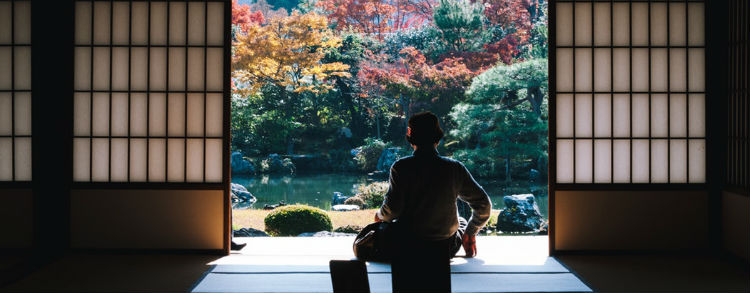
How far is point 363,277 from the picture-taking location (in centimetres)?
178

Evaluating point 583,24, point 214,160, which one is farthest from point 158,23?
point 583,24

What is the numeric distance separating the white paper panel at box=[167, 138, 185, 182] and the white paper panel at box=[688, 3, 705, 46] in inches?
145

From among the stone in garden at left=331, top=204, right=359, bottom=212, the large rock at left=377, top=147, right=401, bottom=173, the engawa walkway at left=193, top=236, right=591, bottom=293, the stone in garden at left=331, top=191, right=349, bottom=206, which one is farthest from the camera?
the large rock at left=377, top=147, right=401, bottom=173

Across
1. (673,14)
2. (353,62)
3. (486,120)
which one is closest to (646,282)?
(673,14)

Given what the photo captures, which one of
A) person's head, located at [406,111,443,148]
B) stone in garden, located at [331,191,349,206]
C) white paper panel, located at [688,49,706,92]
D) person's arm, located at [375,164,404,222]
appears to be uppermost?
white paper panel, located at [688,49,706,92]

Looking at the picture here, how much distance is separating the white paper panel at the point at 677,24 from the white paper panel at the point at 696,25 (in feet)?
0.12

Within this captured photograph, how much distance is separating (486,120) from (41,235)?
342 inches

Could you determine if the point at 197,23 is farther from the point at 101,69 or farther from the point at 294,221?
the point at 294,221

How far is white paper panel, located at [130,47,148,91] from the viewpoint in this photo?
436 centimetres

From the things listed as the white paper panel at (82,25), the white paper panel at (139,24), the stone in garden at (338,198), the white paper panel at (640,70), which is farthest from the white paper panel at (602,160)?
the stone in garden at (338,198)

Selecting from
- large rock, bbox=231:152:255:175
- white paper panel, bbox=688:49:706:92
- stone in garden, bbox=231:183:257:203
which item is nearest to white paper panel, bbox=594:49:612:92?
white paper panel, bbox=688:49:706:92

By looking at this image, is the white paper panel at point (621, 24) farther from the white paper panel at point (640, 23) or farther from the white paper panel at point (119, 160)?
the white paper panel at point (119, 160)

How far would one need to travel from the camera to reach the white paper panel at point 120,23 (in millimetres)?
4348

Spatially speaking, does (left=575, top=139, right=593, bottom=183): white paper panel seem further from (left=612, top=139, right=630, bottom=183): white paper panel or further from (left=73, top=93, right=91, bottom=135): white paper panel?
(left=73, top=93, right=91, bottom=135): white paper panel
